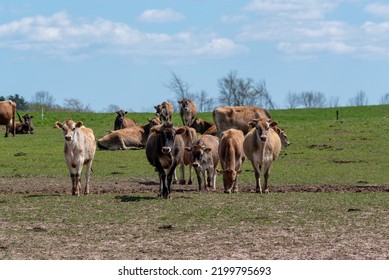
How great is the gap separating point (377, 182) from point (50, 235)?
40.4ft

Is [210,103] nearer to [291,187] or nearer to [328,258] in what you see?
[291,187]

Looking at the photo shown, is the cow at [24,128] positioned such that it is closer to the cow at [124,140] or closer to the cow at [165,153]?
the cow at [124,140]

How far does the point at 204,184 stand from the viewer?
21.3m

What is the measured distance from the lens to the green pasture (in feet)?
82.4

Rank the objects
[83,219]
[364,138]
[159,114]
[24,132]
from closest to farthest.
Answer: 1. [83,219]
2. [364,138]
3. [159,114]
4. [24,132]

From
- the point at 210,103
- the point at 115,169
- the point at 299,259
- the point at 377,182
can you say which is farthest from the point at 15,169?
the point at 210,103

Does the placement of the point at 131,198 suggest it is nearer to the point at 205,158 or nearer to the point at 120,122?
the point at 205,158

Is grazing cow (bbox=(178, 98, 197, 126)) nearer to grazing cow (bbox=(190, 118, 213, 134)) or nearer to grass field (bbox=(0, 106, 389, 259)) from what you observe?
grazing cow (bbox=(190, 118, 213, 134))

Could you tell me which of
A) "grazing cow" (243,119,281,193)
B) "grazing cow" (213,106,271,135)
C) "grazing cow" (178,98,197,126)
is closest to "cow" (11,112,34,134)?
"grazing cow" (178,98,197,126)

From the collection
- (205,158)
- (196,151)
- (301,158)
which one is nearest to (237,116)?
(301,158)

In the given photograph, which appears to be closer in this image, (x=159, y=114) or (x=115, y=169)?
(x=115, y=169)

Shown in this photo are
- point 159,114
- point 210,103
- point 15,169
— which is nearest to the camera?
A: point 15,169

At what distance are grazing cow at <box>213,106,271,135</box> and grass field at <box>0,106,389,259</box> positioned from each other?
Answer: 155 inches

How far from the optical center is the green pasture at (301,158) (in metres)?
25.1
